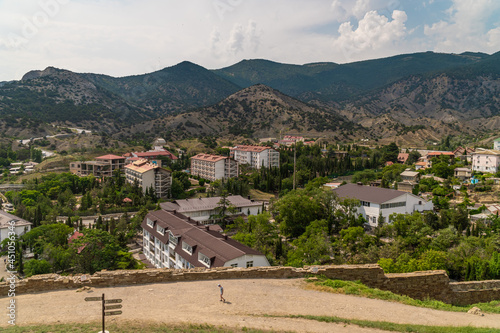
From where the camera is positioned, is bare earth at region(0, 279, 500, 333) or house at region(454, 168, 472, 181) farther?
house at region(454, 168, 472, 181)

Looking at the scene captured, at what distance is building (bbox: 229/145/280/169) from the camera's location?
92.2 meters

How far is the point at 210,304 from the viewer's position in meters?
12.1

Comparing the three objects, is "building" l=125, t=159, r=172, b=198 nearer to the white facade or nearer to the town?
the town

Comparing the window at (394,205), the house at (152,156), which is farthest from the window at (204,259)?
the house at (152,156)

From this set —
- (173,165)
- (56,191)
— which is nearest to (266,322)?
(56,191)

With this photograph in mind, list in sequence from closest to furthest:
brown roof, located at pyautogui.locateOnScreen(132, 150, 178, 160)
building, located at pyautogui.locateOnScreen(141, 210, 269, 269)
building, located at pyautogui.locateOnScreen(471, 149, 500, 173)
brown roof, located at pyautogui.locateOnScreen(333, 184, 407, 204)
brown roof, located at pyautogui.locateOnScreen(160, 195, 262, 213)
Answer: building, located at pyautogui.locateOnScreen(141, 210, 269, 269) < brown roof, located at pyautogui.locateOnScreen(333, 184, 407, 204) < brown roof, located at pyautogui.locateOnScreen(160, 195, 262, 213) < building, located at pyautogui.locateOnScreen(471, 149, 500, 173) < brown roof, located at pyautogui.locateOnScreen(132, 150, 178, 160)

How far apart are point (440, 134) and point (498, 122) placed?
5285 centimetres

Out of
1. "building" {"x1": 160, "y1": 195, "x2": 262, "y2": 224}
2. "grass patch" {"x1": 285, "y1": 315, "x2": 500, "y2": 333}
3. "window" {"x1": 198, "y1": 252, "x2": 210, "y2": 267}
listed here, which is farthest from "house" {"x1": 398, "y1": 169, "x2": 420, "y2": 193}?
"grass patch" {"x1": 285, "y1": 315, "x2": 500, "y2": 333}

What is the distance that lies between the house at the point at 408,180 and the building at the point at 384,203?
1340 cm

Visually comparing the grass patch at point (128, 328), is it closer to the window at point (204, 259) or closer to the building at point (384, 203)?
the window at point (204, 259)

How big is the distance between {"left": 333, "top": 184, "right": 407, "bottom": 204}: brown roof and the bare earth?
2965 centimetres

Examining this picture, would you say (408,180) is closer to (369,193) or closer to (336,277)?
(369,193)

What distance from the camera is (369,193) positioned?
44531 millimetres

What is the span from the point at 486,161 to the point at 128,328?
7757 cm
